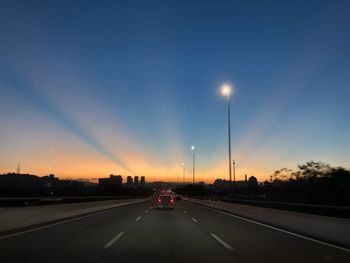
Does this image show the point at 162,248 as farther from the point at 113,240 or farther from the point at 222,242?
the point at 113,240

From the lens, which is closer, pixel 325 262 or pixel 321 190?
pixel 325 262

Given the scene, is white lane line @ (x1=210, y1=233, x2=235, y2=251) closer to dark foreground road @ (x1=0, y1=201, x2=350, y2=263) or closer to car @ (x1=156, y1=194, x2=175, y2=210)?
dark foreground road @ (x1=0, y1=201, x2=350, y2=263)

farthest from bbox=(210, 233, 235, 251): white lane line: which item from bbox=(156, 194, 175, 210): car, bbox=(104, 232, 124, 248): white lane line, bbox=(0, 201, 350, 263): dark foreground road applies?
bbox=(156, 194, 175, 210): car

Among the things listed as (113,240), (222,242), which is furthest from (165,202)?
(222,242)

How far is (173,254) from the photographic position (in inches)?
487

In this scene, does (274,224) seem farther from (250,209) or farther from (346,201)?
(346,201)

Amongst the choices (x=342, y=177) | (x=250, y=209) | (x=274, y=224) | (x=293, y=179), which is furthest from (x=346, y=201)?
(x=274, y=224)

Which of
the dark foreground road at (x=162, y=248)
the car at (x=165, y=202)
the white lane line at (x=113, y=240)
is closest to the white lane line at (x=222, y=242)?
the dark foreground road at (x=162, y=248)

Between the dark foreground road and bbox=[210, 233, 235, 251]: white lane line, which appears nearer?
the dark foreground road

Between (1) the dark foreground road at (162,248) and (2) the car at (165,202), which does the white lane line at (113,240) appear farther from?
(2) the car at (165,202)

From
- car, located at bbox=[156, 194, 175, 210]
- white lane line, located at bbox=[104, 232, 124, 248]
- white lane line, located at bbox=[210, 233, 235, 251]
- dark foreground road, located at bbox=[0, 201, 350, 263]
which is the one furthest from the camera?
car, located at bbox=[156, 194, 175, 210]

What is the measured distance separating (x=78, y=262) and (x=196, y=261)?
9.55 ft

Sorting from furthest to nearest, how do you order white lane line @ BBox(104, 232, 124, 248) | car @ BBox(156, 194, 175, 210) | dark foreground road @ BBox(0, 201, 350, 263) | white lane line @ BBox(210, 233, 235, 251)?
1. car @ BBox(156, 194, 175, 210)
2. white lane line @ BBox(104, 232, 124, 248)
3. white lane line @ BBox(210, 233, 235, 251)
4. dark foreground road @ BBox(0, 201, 350, 263)

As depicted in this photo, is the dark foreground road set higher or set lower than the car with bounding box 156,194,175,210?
lower
